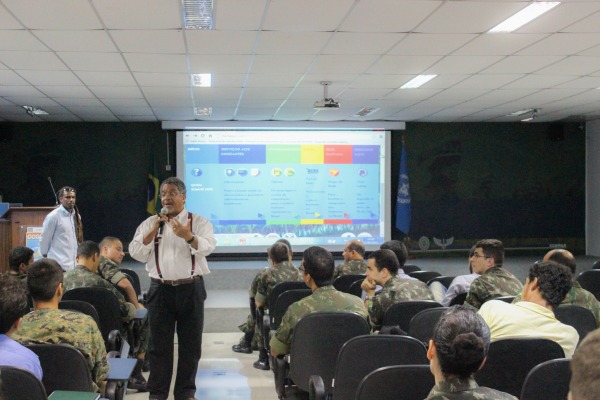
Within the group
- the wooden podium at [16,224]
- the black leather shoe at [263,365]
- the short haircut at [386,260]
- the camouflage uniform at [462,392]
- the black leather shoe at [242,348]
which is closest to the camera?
the camouflage uniform at [462,392]

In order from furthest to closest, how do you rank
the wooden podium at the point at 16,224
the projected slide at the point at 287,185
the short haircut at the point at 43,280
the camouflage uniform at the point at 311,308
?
the projected slide at the point at 287,185, the wooden podium at the point at 16,224, the camouflage uniform at the point at 311,308, the short haircut at the point at 43,280

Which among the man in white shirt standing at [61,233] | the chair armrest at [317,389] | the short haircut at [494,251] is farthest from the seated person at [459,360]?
the man in white shirt standing at [61,233]

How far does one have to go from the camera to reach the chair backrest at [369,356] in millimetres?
2449

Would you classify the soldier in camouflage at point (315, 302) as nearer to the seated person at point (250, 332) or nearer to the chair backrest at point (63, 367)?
the chair backrest at point (63, 367)

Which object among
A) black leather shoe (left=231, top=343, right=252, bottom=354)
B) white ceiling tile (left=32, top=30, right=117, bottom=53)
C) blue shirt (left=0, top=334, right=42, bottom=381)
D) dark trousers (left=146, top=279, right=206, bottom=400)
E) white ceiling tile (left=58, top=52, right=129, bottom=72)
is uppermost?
white ceiling tile (left=32, top=30, right=117, bottom=53)

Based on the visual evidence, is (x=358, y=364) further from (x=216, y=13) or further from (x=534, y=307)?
(x=216, y=13)

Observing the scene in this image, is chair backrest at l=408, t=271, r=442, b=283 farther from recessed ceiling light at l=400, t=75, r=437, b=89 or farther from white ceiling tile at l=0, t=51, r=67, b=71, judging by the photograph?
white ceiling tile at l=0, t=51, r=67, b=71

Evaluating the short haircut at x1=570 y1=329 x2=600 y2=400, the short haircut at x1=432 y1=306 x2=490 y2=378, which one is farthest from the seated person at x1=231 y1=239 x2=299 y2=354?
the short haircut at x1=570 y1=329 x2=600 y2=400

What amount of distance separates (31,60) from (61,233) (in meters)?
1.92

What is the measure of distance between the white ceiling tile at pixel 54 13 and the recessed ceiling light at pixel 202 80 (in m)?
1.97

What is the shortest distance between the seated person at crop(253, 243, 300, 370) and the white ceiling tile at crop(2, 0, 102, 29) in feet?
8.05

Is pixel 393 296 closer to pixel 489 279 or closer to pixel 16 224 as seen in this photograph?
pixel 489 279

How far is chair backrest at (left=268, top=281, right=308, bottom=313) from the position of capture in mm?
4645

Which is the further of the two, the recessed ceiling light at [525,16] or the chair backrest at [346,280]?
the chair backrest at [346,280]
